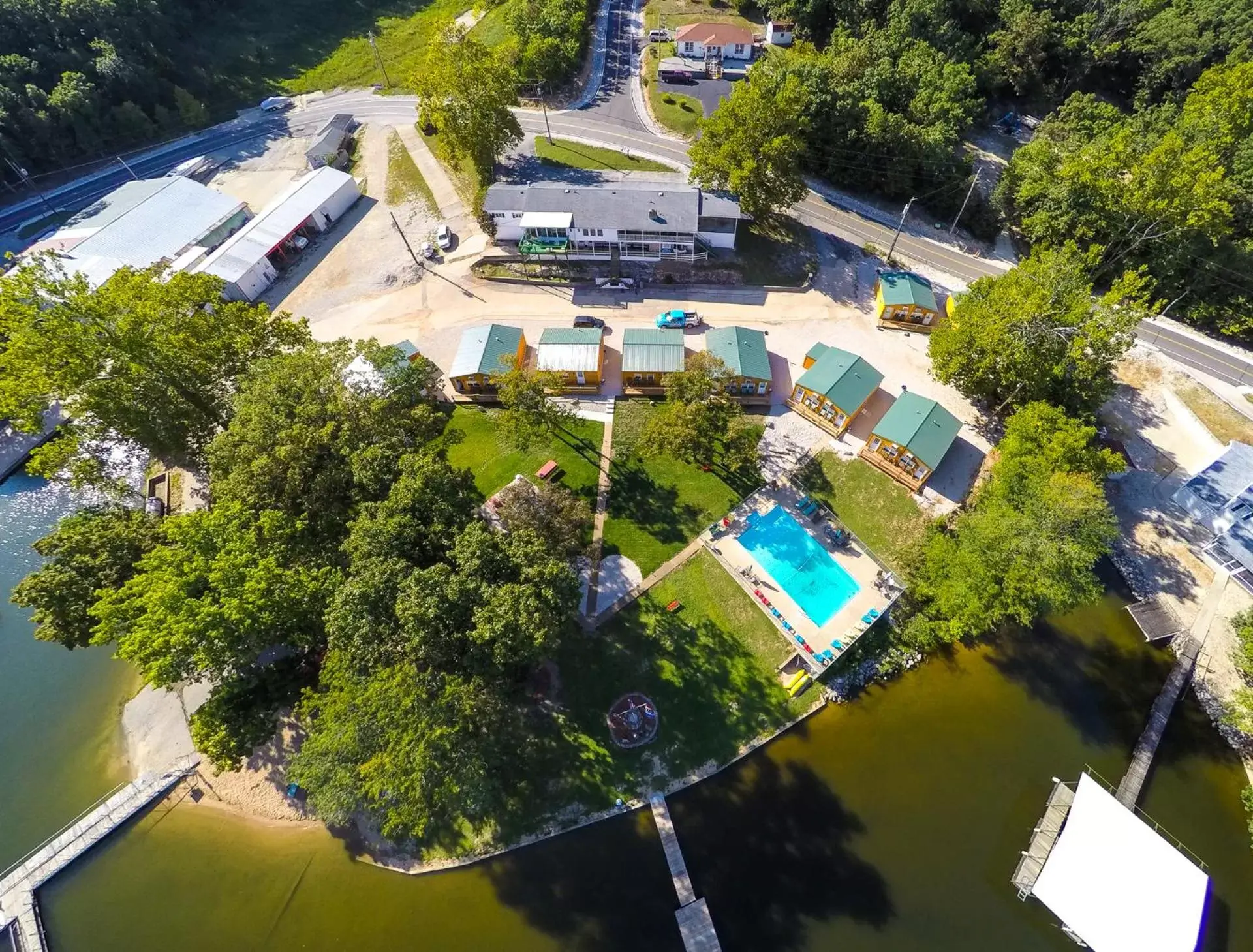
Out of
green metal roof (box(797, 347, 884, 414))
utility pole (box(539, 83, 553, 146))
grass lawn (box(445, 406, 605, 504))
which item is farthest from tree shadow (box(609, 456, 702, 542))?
utility pole (box(539, 83, 553, 146))

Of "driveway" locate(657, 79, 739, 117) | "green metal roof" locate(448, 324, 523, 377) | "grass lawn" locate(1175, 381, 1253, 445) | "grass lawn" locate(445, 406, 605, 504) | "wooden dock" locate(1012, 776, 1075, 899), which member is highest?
"driveway" locate(657, 79, 739, 117)

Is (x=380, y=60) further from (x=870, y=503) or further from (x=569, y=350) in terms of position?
(x=870, y=503)

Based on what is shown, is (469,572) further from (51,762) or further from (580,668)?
(51,762)

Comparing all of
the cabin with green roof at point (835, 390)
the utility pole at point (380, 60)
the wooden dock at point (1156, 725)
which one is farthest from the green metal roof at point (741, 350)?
the utility pole at point (380, 60)

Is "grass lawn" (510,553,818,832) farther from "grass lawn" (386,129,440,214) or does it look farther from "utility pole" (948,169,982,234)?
"grass lawn" (386,129,440,214)

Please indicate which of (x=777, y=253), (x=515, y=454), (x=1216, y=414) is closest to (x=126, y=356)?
(x=515, y=454)
